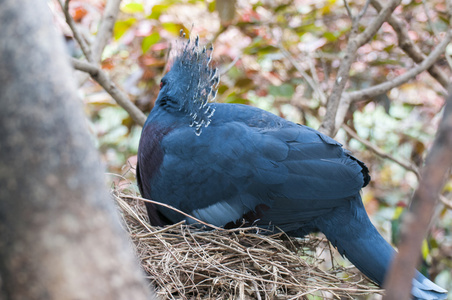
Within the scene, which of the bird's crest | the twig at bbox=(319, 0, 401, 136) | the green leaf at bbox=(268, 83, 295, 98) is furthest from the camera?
the green leaf at bbox=(268, 83, 295, 98)

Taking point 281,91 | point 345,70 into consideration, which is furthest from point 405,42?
point 281,91

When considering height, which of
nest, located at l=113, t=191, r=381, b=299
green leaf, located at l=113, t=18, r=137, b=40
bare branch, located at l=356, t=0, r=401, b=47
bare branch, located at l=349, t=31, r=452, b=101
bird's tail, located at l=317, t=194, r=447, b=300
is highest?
bare branch, located at l=356, t=0, r=401, b=47

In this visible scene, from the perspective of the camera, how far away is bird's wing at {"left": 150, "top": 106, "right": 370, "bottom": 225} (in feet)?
4.64

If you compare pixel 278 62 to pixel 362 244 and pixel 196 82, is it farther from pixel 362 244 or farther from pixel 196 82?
pixel 362 244

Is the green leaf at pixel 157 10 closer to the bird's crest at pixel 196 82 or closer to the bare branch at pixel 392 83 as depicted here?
the bird's crest at pixel 196 82

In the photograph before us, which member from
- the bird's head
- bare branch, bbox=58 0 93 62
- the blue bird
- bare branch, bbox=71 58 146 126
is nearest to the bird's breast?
the blue bird

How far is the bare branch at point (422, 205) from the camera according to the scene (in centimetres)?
43

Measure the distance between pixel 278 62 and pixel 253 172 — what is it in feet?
5.70

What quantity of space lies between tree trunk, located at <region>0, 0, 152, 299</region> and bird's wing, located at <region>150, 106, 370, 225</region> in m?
0.96

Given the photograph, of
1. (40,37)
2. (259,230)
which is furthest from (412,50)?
(40,37)

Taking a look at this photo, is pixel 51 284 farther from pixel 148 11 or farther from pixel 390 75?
pixel 390 75

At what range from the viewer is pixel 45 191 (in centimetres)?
47

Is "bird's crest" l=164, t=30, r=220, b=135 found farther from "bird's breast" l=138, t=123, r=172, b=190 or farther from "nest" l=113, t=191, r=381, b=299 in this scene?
"nest" l=113, t=191, r=381, b=299

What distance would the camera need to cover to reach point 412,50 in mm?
2117
